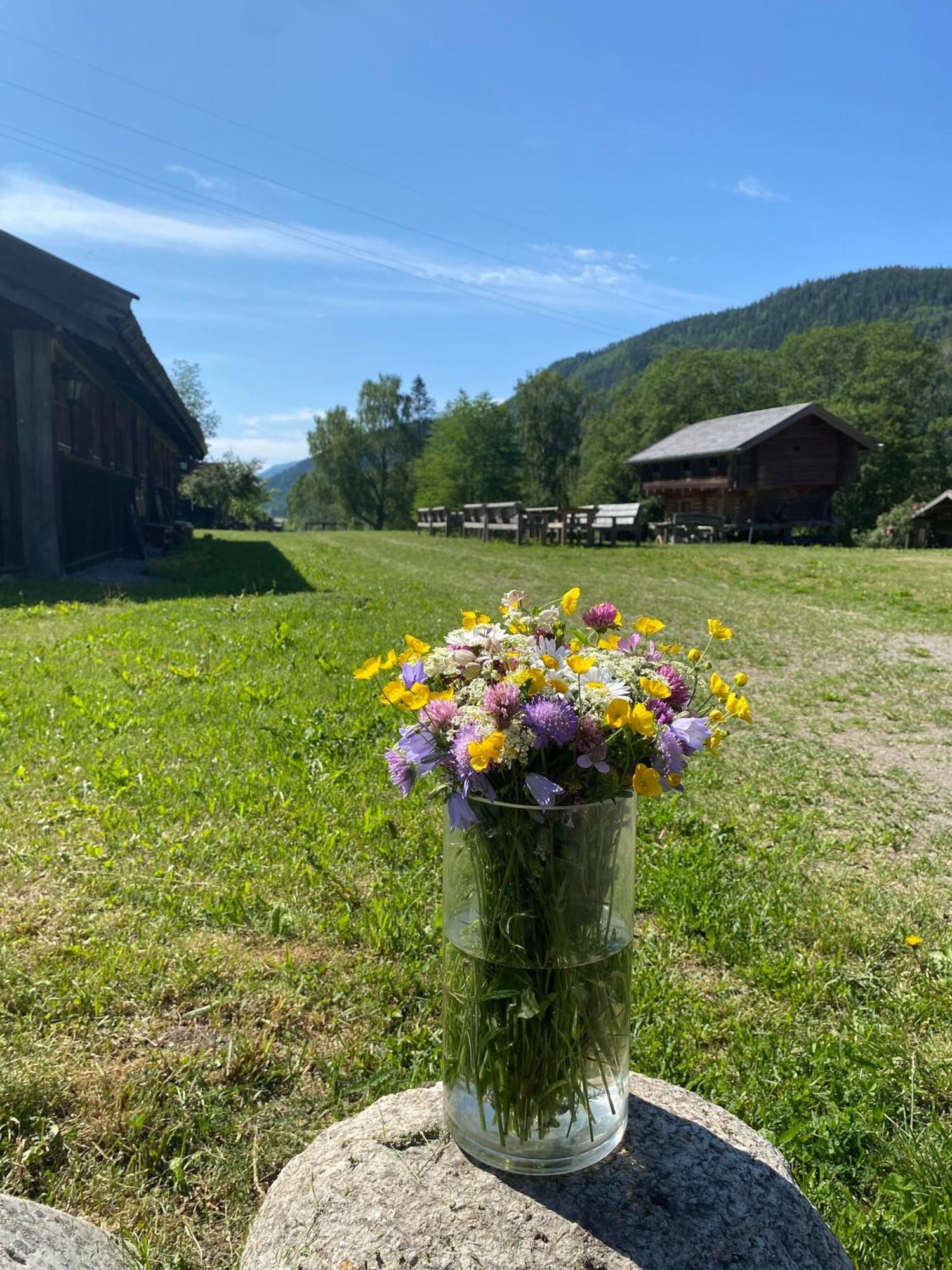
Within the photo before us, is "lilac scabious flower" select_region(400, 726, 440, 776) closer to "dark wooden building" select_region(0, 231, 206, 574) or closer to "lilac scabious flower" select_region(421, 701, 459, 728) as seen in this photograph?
"lilac scabious flower" select_region(421, 701, 459, 728)

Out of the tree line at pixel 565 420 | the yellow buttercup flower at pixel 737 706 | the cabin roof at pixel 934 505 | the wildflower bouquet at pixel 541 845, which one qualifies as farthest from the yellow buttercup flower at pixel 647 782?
the tree line at pixel 565 420

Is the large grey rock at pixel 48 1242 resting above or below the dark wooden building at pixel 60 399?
below

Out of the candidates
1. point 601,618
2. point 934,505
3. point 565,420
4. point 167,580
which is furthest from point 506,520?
point 565,420

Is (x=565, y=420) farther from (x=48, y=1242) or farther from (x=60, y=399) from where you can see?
(x=48, y=1242)

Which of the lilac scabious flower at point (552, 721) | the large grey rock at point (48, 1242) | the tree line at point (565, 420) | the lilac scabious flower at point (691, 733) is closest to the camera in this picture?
the large grey rock at point (48, 1242)

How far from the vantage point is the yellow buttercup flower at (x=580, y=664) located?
148cm

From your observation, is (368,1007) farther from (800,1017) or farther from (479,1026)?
(800,1017)

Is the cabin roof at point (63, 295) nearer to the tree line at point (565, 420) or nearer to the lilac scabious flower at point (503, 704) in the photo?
the lilac scabious flower at point (503, 704)

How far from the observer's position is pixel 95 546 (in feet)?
51.4

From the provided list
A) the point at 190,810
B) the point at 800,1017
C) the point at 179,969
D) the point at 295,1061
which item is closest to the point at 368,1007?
the point at 295,1061

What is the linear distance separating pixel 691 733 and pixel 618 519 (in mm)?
25706

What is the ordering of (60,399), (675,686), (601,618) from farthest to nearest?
(60,399) < (601,618) < (675,686)

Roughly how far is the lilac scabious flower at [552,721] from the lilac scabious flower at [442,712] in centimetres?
15

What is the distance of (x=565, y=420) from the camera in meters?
70.4
